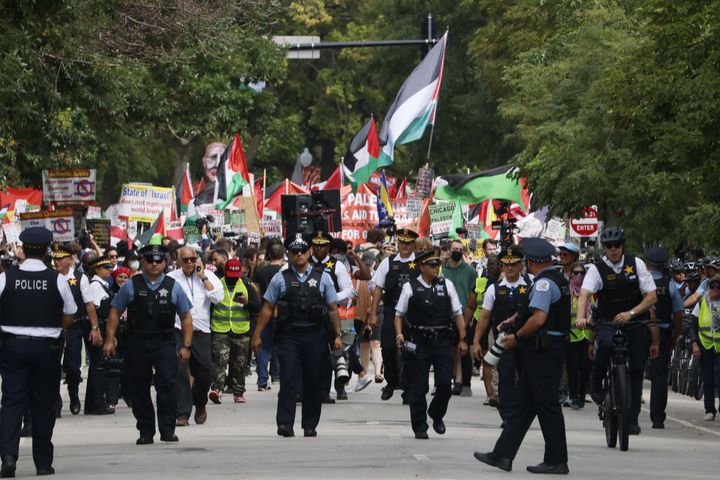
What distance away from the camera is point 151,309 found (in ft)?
54.3

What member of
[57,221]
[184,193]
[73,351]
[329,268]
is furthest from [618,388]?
[184,193]

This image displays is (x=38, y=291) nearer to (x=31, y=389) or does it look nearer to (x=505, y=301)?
(x=31, y=389)

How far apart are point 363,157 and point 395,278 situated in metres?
19.1

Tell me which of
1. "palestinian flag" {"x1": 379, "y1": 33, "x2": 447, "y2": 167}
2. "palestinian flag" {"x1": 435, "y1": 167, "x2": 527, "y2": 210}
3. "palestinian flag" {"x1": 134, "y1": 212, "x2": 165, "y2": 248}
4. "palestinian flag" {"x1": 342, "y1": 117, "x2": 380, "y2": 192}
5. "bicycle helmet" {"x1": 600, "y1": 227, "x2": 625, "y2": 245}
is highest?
"palestinian flag" {"x1": 379, "y1": 33, "x2": 447, "y2": 167}

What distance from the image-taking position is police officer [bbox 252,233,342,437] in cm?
1705

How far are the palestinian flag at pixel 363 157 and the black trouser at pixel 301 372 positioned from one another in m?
22.5

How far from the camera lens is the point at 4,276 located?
1435 centimetres

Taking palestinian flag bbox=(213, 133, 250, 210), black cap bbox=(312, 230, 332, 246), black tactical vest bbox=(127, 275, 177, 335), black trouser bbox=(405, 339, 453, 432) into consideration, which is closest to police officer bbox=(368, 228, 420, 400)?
black cap bbox=(312, 230, 332, 246)

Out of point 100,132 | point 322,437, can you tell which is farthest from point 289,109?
point 322,437

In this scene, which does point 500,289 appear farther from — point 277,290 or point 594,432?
point 277,290

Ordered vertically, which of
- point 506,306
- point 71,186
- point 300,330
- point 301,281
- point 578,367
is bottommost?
point 578,367

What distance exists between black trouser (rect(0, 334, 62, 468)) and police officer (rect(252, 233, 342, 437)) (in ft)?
10.1

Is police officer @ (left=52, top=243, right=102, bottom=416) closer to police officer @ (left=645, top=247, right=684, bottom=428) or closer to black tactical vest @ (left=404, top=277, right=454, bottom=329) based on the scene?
black tactical vest @ (left=404, top=277, right=454, bottom=329)

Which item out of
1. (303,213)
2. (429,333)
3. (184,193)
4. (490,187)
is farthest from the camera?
(184,193)
